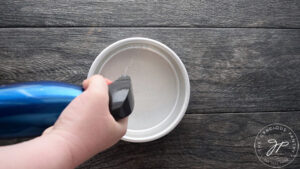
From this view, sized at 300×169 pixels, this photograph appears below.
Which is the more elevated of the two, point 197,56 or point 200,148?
point 197,56

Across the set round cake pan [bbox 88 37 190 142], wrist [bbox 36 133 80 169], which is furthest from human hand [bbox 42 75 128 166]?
round cake pan [bbox 88 37 190 142]

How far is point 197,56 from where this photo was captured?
0.48 m

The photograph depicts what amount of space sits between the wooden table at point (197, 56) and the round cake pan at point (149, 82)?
3 cm

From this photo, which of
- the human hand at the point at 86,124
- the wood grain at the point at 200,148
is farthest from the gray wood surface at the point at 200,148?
the human hand at the point at 86,124

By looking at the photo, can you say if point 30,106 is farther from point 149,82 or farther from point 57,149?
point 149,82

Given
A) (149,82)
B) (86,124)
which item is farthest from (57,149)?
(149,82)

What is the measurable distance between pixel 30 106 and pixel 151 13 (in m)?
0.25

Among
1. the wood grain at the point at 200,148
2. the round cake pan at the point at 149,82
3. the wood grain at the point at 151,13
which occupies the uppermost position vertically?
the wood grain at the point at 151,13

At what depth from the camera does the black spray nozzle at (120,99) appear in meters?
0.32

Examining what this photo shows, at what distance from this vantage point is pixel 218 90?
48 centimetres

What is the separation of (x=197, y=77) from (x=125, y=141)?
0.16 metres

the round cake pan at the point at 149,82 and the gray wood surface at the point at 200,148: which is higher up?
the round cake pan at the point at 149,82

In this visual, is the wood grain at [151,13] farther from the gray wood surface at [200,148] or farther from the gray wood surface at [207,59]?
the gray wood surface at [200,148]

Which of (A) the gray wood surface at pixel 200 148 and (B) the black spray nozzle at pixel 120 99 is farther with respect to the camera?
(A) the gray wood surface at pixel 200 148
